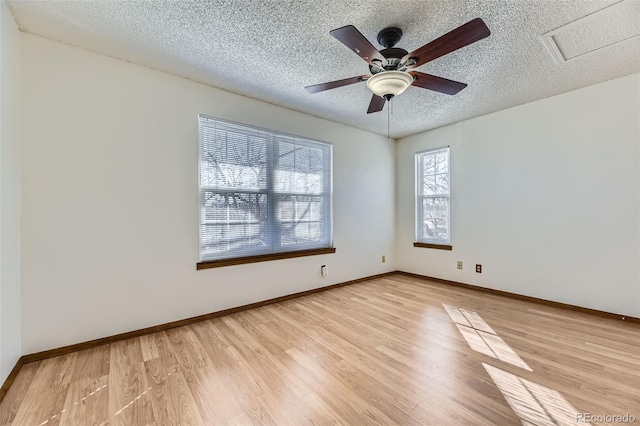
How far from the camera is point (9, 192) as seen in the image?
1.72 meters

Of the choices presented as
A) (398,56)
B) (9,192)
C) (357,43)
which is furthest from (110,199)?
(398,56)

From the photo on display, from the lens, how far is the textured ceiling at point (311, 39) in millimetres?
1718

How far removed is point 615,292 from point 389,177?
3.04m

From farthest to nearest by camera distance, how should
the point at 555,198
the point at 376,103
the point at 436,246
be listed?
the point at 436,246, the point at 555,198, the point at 376,103

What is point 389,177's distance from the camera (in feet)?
15.3

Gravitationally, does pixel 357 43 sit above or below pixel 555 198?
above

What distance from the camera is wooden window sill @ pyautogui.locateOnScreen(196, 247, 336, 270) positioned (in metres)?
2.74

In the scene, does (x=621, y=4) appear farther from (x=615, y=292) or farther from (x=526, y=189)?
(x=615, y=292)

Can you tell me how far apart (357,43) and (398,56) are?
41 cm

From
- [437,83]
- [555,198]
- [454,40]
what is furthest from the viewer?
[555,198]

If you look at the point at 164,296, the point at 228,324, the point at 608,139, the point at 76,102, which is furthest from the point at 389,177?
the point at 76,102

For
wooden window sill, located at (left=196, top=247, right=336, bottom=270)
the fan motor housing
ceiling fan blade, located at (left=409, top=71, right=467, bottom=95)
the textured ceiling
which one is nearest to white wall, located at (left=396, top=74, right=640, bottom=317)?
the textured ceiling

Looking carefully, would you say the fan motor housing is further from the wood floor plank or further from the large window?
the wood floor plank

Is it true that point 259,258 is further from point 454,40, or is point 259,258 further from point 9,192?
point 454,40
